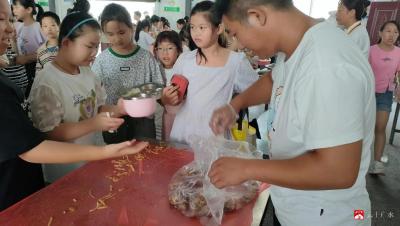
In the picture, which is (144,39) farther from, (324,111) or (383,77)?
(324,111)

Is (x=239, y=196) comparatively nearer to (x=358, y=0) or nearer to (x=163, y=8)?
(x=358, y=0)

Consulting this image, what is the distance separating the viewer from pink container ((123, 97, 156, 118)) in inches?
52.0

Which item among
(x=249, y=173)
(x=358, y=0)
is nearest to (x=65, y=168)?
(x=249, y=173)

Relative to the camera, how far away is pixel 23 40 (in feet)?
11.5

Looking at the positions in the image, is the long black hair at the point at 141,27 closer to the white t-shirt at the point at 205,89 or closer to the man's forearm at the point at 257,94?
the white t-shirt at the point at 205,89

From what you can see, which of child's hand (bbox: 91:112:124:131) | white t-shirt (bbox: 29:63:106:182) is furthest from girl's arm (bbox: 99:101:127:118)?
child's hand (bbox: 91:112:124:131)

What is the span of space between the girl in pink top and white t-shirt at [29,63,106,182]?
3.03m

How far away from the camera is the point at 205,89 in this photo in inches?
77.0

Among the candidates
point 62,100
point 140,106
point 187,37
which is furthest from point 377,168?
point 62,100

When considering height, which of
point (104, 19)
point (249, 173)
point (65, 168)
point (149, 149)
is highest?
point (104, 19)

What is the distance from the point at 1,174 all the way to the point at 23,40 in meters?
2.86

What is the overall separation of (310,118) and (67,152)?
2.94 feet

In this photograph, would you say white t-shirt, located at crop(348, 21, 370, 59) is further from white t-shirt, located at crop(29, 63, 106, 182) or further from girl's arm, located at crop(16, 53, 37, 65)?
girl's arm, located at crop(16, 53, 37, 65)

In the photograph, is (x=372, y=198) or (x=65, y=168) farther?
(x=372, y=198)
